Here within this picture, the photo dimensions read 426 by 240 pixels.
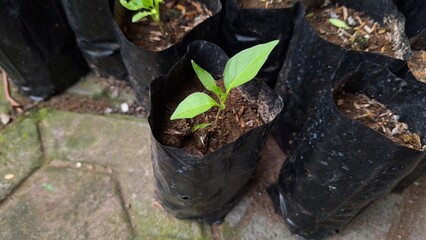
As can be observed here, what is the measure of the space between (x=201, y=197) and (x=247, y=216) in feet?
0.95

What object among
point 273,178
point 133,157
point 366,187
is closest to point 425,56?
point 366,187

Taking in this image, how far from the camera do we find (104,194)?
1.37 metres

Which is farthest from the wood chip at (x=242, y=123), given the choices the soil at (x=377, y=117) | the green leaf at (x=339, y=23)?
the green leaf at (x=339, y=23)

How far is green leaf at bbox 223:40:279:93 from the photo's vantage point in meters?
0.83

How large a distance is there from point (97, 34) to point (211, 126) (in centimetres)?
70

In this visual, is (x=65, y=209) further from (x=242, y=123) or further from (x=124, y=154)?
(x=242, y=123)

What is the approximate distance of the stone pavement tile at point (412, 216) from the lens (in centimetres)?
134

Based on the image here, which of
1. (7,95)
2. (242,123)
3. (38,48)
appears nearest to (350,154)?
(242,123)

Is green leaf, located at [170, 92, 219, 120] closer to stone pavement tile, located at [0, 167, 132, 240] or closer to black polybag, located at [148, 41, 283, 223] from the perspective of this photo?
black polybag, located at [148, 41, 283, 223]

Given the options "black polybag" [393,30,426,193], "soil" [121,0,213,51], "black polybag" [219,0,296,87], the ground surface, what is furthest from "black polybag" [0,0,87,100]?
"black polybag" [393,30,426,193]

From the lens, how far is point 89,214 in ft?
4.35

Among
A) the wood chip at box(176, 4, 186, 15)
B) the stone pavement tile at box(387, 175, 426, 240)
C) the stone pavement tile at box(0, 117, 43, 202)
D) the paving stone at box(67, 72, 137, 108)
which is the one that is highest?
the wood chip at box(176, 4, 186, 15)

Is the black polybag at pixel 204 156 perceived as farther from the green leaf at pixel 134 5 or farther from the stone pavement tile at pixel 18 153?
the stone pavement tile at pixel 18 153

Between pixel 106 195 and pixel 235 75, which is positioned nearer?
pixel 235 75
